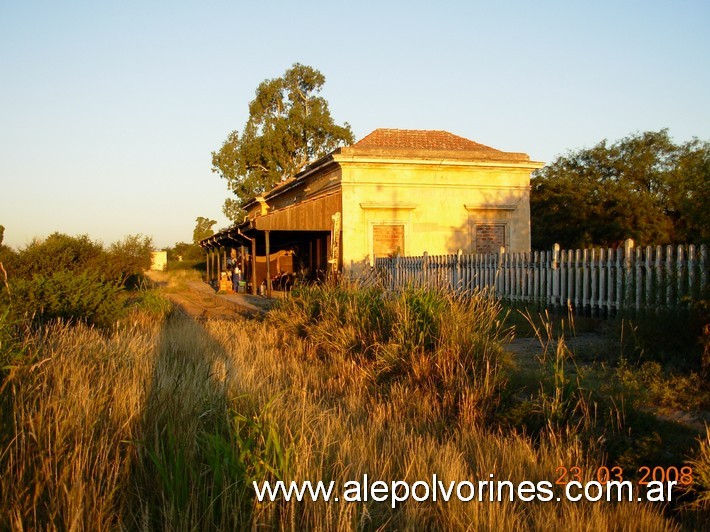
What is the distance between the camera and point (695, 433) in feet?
16.4

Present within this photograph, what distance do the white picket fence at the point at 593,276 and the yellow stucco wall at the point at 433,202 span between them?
6446 millimetres

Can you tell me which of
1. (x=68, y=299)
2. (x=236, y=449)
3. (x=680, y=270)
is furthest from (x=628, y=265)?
(x=68, y=299)

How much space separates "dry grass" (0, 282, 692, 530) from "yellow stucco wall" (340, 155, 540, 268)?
635 inches

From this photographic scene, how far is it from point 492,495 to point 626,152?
38.8 metres

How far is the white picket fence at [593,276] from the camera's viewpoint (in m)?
9.05

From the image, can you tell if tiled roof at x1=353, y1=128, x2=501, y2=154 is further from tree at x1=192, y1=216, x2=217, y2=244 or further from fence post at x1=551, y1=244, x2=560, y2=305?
tree at x1=192, y1=216, x2=217, y2=244

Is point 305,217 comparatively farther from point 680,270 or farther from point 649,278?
point 680,270

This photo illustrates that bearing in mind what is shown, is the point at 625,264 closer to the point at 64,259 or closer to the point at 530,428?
the point at 530,428

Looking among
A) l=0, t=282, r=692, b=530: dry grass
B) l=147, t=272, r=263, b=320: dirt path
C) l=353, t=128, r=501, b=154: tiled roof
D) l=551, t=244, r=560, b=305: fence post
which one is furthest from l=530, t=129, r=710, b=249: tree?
l=0, t=282, r=692, b=530: dry grass

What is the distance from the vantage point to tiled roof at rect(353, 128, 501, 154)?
25.9 metres

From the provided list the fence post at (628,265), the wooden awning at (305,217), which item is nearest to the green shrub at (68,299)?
the fence post at (628,265)

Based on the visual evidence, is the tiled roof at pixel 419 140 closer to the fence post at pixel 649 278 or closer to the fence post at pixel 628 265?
the fence post at pixel 628 265

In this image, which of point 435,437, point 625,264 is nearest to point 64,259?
point 625,264

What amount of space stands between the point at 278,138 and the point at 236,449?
4495cm
